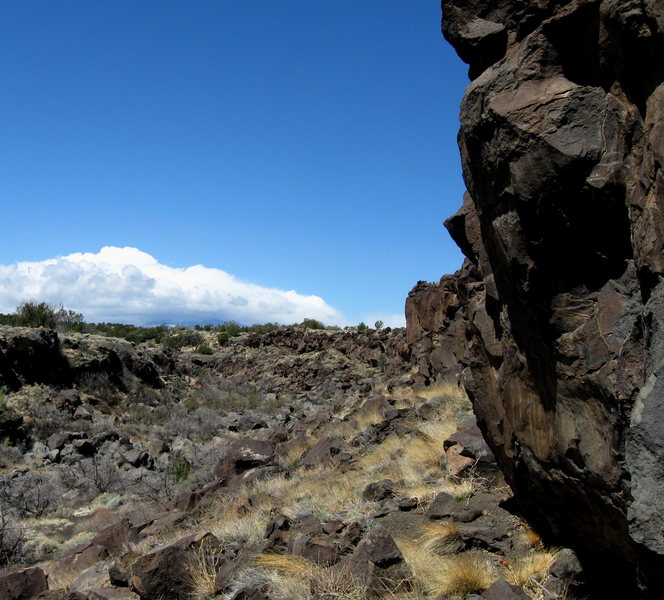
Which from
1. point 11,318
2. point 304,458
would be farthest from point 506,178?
point 11,318

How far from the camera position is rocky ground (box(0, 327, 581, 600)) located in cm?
560

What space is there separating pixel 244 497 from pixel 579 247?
25.5ft

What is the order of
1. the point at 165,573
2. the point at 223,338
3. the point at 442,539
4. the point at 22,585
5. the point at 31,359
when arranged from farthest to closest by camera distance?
the point at 223,338, the point at 31,359, the point at 22,585, the point at 165,573, the point at 442,539

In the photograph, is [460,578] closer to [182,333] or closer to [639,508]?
[639,508]

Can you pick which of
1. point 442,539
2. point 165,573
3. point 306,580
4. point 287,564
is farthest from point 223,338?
point 306,580

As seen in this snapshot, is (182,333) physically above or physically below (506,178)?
above

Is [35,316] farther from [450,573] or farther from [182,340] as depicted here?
[450,573]

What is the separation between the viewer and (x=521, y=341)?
16.4 ft

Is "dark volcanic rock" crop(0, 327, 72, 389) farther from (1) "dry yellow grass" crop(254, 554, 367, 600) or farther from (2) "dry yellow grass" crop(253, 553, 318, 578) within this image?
(1) "dry yellow grass" crop(254, 554, 367, 600)

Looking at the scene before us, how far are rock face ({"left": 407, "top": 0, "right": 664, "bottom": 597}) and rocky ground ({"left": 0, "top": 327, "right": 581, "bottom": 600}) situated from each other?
1137mm

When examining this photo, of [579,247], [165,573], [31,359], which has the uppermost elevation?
[31,359]

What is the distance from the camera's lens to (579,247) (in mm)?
4043

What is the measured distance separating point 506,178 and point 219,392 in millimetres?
27543

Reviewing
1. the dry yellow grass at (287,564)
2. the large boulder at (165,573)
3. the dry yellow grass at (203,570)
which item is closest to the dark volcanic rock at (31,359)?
the large boulder at (165,573)
